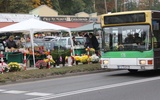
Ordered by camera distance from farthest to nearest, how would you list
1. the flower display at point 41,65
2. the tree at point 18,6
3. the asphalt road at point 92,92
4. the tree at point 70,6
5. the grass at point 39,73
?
the tree at point 70,6 < the tree at point 18,6 < the flower display at point 41,65 < the grass at point 39,73 < the asphalt road at point 92,92

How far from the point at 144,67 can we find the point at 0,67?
647cm

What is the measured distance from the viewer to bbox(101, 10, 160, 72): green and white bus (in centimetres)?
1411

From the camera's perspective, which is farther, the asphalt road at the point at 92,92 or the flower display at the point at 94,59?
the flower display at the point at 94,59

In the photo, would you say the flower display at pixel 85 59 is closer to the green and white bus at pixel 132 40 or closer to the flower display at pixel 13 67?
the flower display at pixel 13 67

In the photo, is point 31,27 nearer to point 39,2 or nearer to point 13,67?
point 13,67

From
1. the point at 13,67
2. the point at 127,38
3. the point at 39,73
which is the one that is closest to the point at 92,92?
the point at 127,38

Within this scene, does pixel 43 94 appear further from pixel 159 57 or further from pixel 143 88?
pixel 159 57

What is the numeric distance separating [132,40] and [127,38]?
0.27 m

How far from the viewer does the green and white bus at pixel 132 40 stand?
14.1m

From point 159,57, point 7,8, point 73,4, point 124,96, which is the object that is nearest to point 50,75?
point 159,57

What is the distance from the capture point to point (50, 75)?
1593 centimetres

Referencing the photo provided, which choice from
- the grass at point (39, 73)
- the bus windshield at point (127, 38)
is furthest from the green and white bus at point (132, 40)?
the grass at point (39, 73)

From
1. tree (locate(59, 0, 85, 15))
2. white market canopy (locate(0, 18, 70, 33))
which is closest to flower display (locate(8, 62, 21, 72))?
white market canopy (locate(0, 18, 70, 33))

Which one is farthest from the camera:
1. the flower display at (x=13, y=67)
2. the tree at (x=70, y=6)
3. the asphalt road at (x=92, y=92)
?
the tree at (x=70, y=6)
